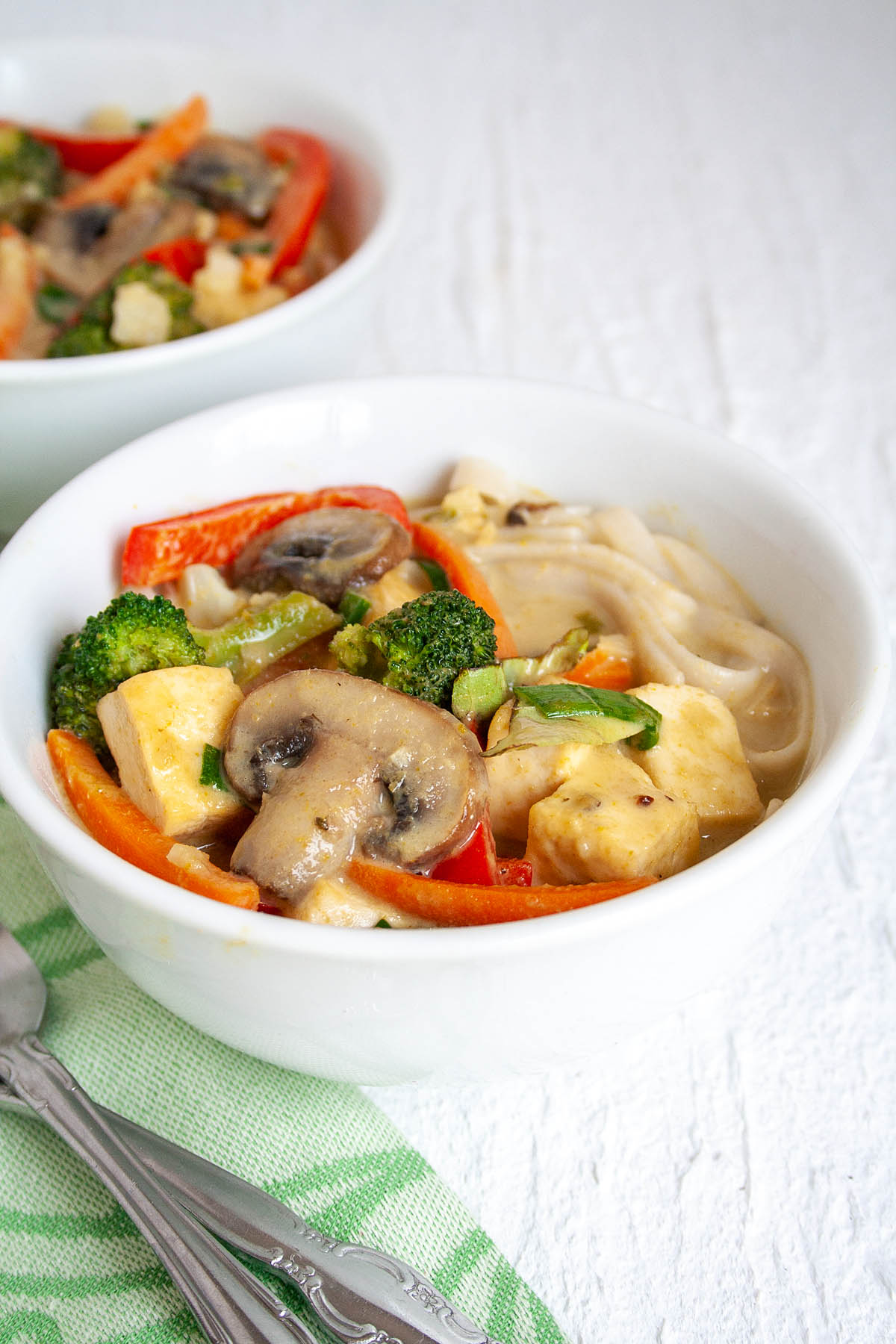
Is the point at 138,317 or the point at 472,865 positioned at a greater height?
the point at 138,317

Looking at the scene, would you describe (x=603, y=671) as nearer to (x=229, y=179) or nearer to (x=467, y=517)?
(x=467, y=517)

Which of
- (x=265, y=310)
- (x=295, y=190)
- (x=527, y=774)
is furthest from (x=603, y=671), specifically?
(x=295, y=190)

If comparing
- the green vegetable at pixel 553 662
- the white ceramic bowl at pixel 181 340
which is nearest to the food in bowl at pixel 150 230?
the white ceramic bowl at pixel 181 340

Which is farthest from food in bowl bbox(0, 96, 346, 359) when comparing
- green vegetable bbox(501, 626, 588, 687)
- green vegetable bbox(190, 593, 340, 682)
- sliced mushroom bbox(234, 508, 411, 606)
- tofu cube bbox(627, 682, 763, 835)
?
tofu cube bbox(627, 682, 763, 835)

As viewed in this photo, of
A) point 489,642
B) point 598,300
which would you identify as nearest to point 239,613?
point 489,642

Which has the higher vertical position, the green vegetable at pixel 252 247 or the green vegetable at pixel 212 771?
the green vegetable at pixel 252 247

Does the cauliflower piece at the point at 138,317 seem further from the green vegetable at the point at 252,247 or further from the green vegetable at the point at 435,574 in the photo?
the green vegetable at the point at 435,574
